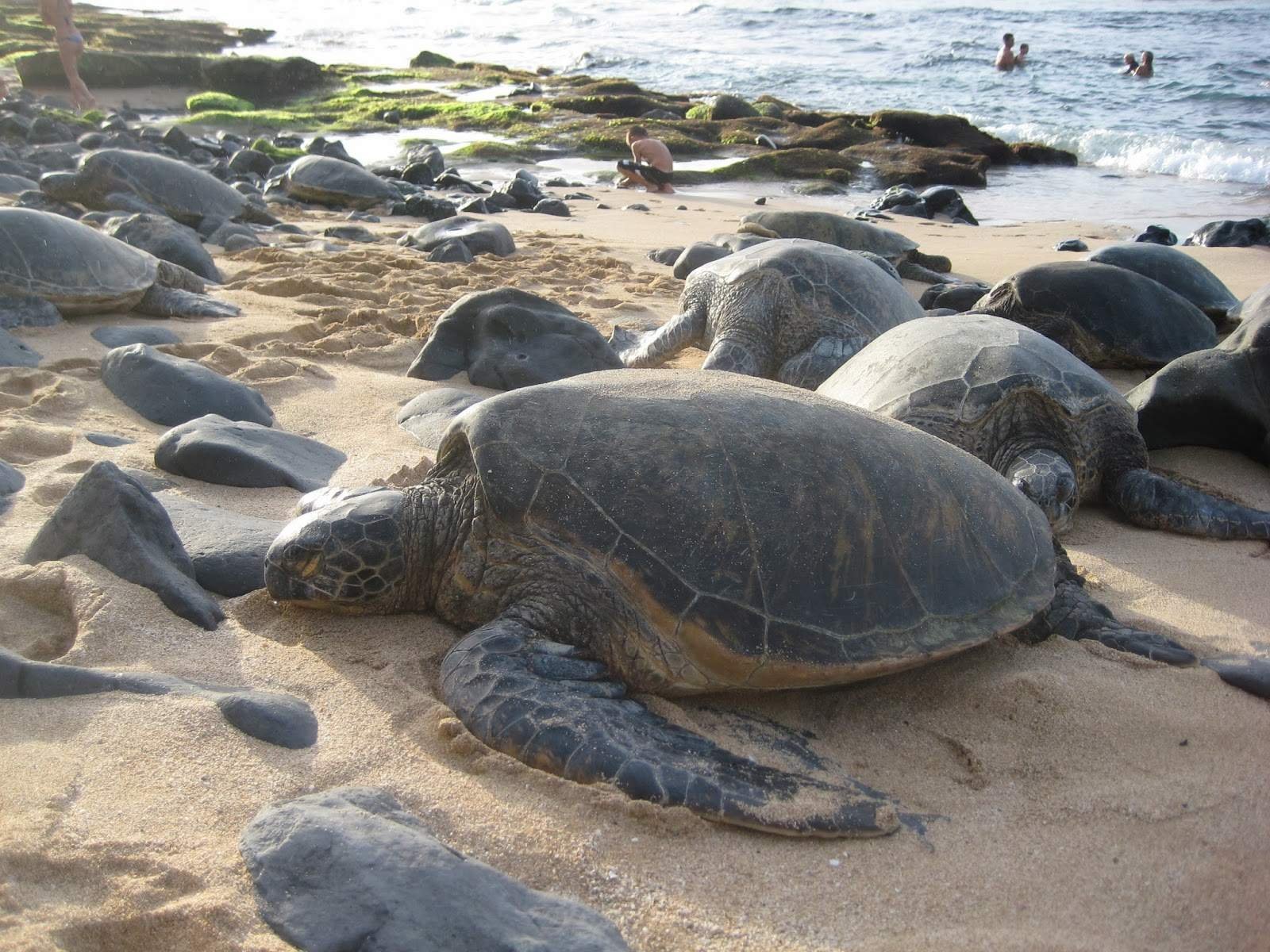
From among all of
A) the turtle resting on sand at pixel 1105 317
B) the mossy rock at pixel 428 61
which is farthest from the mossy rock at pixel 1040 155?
the mossy rock at pixel 428 61

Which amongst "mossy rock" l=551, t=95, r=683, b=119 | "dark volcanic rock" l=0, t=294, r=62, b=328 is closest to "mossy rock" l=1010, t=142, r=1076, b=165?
"mossy rock" l=551, t=95, r=683, b=119

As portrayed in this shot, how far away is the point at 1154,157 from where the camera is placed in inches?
522

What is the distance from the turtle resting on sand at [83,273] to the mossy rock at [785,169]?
855 centimetres

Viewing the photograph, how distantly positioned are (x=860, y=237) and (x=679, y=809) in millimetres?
6676

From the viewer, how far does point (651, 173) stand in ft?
39.5

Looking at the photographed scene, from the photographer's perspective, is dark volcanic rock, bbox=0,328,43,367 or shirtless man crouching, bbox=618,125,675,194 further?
shirtless man crouching, bbox=618,125,675,194

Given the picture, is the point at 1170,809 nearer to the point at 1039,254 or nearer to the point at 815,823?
the point at 815,823

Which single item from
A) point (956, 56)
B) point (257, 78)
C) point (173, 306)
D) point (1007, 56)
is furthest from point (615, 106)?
point (173, 306)

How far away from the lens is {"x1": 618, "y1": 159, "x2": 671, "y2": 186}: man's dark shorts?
39.4 feet

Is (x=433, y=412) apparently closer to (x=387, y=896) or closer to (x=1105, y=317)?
(x=387, y=896)

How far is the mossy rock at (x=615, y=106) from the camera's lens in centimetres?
1872

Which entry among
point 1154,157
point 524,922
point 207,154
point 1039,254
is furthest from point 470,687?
point 1154,157

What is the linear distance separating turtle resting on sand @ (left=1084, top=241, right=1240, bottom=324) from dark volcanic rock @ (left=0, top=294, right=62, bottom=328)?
5.66 metres

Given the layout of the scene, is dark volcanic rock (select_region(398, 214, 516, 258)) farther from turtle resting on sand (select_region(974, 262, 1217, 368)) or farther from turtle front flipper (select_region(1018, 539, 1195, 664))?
turtle front flipper (select_region(1018, 539, 1195, 664))
